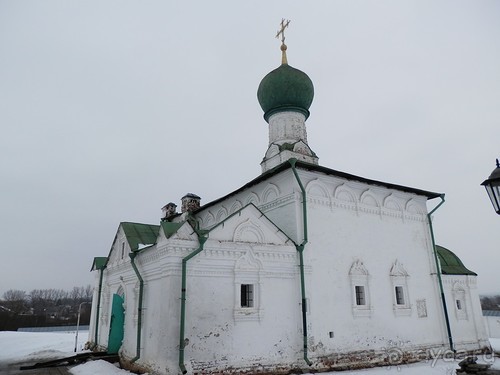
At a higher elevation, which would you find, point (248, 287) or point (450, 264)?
point (450, 264)

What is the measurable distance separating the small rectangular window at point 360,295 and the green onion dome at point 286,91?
6347mm

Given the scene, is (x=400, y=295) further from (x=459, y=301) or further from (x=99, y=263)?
(x=99, y=263)

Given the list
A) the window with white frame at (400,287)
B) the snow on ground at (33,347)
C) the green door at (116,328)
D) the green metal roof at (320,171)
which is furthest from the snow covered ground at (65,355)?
the green metal roof at (320,171)

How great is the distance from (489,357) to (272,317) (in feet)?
25.1

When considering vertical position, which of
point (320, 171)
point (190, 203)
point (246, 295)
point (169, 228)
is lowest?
point (246, 295)

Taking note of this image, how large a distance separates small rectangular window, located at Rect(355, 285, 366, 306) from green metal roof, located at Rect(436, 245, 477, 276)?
13.0ft

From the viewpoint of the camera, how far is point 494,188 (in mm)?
3793

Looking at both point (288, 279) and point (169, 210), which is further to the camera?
point (169, 210)

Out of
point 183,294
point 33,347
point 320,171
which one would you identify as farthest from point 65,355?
point 320,171

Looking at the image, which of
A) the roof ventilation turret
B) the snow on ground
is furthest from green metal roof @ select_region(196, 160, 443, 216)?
the snow on ground

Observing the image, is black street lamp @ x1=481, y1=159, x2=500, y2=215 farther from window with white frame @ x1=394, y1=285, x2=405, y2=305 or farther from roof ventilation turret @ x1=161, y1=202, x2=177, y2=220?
roof ventilation turret @ x1=161, y1=202, x2=177, y2=220

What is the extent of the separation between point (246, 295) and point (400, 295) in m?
5.05

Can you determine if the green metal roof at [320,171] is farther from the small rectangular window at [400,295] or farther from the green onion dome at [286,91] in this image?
the green onion dome at [286,91]

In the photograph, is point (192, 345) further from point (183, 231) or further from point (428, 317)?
point (428, 317)
